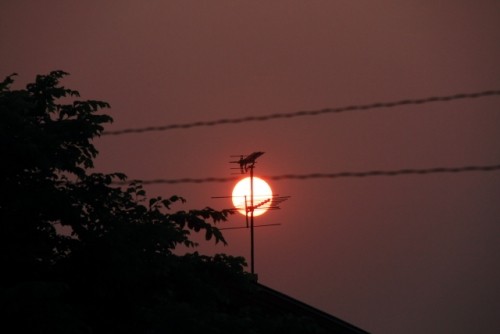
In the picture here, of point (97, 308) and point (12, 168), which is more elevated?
point (12, 168)

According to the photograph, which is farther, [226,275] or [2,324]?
[226,275]

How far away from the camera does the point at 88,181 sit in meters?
10.8

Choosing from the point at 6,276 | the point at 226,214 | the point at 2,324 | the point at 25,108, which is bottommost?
the point at 2,324

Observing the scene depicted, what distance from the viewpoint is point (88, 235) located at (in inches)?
405

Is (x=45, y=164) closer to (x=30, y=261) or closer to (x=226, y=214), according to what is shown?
(x=30, y=261)

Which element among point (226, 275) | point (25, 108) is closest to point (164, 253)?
point (226, 275)

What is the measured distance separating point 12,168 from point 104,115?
1419mm

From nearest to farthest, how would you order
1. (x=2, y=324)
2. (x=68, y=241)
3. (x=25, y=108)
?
(x=2, y=324)
(x=25, y=108)
(x=68, y=241)

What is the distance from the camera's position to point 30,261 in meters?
9.73

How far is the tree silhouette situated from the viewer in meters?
9.77

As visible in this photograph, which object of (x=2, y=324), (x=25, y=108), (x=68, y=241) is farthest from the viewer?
(x=68, y=241)

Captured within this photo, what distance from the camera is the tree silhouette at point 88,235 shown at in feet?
32.1

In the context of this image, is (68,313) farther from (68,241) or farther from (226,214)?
(226,214)

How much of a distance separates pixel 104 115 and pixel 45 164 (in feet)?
3.75
